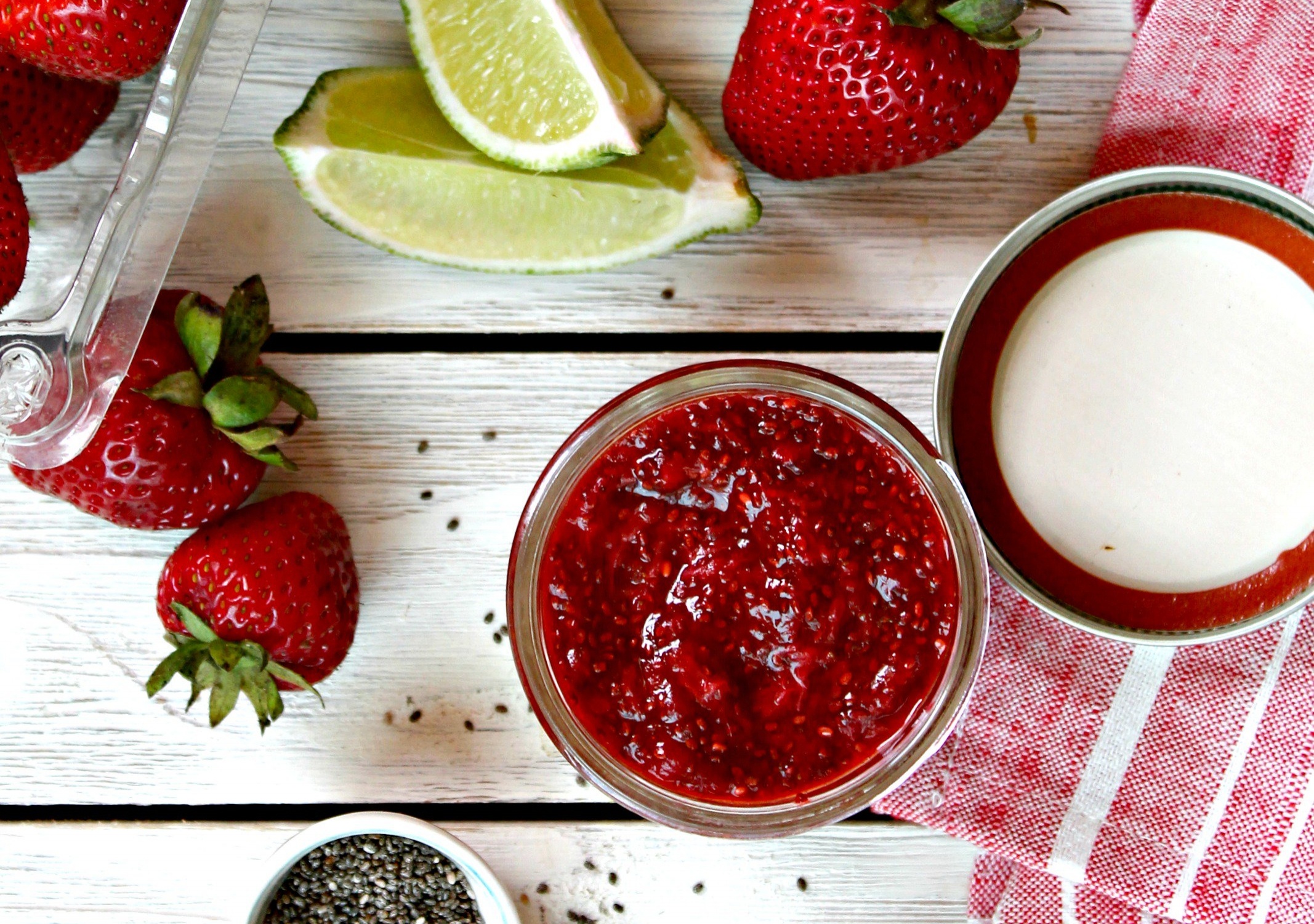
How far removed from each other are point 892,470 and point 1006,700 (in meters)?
0.35

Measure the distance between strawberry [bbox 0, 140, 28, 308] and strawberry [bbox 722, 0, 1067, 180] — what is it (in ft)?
2.34

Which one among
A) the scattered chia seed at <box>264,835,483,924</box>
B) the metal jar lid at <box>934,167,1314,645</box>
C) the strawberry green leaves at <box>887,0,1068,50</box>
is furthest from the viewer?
the scattered chia seed at <box>264,835,483,924</box>

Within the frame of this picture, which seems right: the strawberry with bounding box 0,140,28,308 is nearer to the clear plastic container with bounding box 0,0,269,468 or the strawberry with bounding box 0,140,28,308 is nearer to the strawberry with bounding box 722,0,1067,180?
the clear plastic container with bounding box 0,0,269,468

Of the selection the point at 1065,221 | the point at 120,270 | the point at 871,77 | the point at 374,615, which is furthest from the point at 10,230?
the point at 1065,221

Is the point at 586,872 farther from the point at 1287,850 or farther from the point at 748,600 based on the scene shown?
the point at 1287,850

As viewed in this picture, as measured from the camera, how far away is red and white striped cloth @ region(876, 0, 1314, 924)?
117 centimetres

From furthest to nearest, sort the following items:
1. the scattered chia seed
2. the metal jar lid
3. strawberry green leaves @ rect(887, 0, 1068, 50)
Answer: the scattered chia seed, the metal jar lid, strawberry green leaves @ rect(887, 0, 1068, 50)

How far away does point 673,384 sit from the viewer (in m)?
1.06

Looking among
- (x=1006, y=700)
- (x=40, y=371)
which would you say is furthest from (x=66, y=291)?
(x=1006, y=700)

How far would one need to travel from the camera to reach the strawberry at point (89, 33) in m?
1.01

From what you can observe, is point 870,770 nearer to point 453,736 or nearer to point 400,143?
point 453,736

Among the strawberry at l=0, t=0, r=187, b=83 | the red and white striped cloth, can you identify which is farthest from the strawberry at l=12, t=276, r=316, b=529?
the red and white striped cloth

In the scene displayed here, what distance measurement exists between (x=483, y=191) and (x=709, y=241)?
26cm

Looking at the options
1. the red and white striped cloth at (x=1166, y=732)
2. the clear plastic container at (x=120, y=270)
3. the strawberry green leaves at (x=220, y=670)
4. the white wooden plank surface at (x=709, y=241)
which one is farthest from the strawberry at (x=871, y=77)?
the strawberry green leaves at (x=220, y=670)
